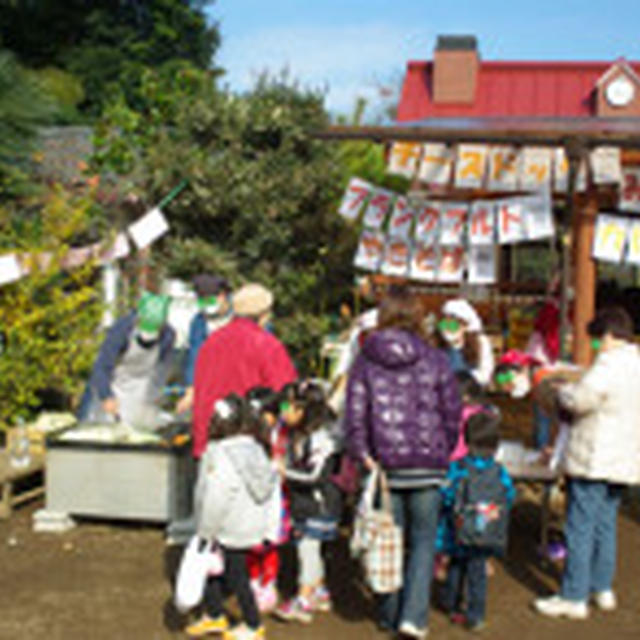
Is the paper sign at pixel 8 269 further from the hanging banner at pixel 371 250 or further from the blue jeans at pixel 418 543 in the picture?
the blue jeans at pixel 418 543

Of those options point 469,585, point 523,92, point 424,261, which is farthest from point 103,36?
point 469,585

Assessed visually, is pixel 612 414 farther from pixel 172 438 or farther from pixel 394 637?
pixel 172 438

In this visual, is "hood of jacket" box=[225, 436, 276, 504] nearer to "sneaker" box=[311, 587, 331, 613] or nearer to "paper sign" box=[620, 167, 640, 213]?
"sneaker" box=[311, 587, 331, 613]

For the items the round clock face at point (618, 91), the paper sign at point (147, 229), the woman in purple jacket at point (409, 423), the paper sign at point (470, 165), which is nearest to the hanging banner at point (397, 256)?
the paper sign at point (470, 165)

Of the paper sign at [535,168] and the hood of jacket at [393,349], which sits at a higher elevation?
the paper sign at [535,168]

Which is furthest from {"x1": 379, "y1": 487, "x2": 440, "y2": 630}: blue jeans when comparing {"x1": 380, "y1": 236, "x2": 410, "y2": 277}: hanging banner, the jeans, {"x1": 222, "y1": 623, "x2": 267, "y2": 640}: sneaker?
{"x1": 380, "y1": 236, "x2": 410, "y2": 277}: hanging banner

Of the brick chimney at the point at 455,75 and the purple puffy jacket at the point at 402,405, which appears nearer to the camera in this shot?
the purple puffy jacket at the point at 402,405

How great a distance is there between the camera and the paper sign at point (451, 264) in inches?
310

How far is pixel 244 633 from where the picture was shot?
448 centimetres

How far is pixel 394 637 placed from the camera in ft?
15.1

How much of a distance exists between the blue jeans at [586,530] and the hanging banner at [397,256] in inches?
135

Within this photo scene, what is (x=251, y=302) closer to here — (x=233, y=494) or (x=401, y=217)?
(x=233, y=494)

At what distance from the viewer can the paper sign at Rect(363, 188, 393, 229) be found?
7.84 meters

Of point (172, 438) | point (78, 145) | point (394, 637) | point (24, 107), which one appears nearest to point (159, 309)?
point (172, 438)
